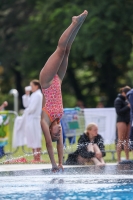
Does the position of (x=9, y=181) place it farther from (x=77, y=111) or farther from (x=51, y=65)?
(x=77, y=111)

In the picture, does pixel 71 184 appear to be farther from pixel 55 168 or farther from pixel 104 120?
pixel 104 120

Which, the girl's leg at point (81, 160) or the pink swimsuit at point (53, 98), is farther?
the girl's leg at point (81, 160)

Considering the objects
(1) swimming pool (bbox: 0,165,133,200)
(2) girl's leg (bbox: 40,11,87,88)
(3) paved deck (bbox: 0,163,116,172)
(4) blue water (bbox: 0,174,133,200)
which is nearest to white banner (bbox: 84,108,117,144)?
(3) paved deck (bbox: 0,163,116,172)

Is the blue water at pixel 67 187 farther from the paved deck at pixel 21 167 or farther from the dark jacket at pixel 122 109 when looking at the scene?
the dark jacket at pixel 122 109

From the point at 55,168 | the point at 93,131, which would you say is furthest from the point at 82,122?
the point at 55,168

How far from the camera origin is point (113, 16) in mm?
35125

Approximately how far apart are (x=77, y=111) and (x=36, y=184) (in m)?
6.71

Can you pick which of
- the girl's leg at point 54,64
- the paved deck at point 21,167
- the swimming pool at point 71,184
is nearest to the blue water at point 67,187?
the swimming pool at point 71,184

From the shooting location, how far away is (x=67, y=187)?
8.91m

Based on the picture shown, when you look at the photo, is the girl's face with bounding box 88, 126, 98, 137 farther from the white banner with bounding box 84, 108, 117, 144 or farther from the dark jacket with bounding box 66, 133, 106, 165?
the white banner with bounding box 84, 108, 117, 144

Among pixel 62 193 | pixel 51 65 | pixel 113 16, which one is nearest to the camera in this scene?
pixel 62 193

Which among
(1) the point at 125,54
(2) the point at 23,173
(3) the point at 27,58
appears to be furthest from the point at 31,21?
(2) the point at 23,173

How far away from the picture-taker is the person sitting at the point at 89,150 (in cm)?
1363

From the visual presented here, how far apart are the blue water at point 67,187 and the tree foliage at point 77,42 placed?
883 inches
